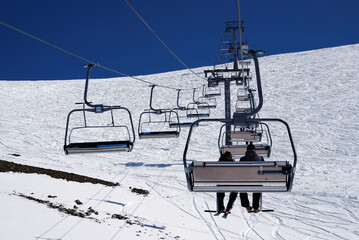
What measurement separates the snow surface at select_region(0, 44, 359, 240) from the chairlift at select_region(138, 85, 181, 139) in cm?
175

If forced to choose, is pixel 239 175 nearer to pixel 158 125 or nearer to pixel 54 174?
pixel 54 174

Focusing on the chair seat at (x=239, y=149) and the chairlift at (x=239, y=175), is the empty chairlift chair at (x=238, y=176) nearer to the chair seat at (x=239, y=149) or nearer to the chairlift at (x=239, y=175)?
the chairlift at (x=239, y=175)

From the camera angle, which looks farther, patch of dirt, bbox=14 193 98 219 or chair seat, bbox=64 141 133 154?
patch of dirt, bbox=14 193 98 219

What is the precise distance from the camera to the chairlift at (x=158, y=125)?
437 inches

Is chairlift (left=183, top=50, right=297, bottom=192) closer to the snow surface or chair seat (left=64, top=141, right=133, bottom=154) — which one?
chair seat (left=64, top=141, right=133, bottom=154)

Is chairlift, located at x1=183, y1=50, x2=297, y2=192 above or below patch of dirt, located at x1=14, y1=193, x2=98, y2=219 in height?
above

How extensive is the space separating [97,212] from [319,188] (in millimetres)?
9057

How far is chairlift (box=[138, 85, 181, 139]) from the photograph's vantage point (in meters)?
11.1

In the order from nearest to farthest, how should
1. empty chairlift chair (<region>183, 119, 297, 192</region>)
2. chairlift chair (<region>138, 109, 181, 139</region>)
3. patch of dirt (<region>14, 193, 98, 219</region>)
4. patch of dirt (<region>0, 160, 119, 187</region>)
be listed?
empty chairlift chair (<region>183, 119, 297, 192</region>) → chairlift chair (<region>138, 109, 181, 139</region>) → patch of dirt (<region>14, 193, 98, 219</region>) → patch of dirt (<region>0, 160, 119, 187</region>)

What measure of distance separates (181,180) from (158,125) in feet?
46.5

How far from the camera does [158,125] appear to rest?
31.3 metres

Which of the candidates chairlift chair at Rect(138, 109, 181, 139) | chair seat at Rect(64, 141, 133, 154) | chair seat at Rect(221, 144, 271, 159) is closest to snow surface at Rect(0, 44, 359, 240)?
chairlift chair at Rect(138, 109, 181, 139)

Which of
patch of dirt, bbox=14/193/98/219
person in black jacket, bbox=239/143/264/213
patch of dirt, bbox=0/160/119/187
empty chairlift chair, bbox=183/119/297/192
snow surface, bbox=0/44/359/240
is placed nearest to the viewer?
empty chairlift chair, bbox=183/119/297/192

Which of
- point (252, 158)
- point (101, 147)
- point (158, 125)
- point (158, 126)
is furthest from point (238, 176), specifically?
point (158, 125)
